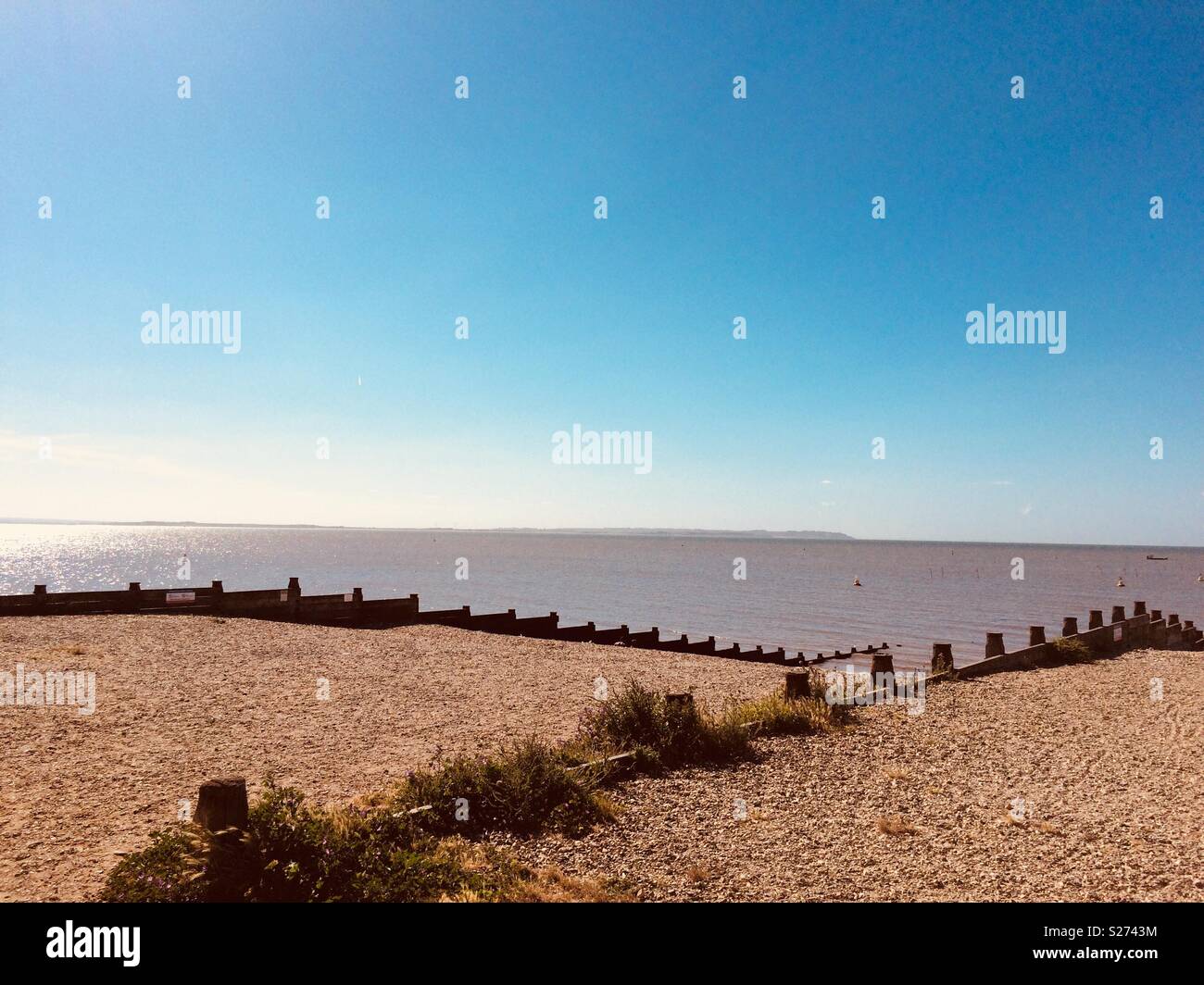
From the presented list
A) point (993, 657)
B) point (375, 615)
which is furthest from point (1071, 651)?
point (375, 615)

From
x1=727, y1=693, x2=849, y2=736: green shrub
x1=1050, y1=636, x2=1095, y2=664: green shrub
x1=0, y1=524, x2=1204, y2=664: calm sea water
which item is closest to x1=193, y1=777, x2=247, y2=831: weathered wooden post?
x1=727, y1=693, x2=849, y2=736: green shrub

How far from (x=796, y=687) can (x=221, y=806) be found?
9064 mm

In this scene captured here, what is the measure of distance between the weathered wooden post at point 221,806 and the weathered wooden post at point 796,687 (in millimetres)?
8795

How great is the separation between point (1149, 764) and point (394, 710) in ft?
39.2

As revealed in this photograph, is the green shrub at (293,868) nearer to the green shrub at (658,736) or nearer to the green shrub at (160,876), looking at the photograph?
the green shrub at (160,876)

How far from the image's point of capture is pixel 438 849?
6480 mm

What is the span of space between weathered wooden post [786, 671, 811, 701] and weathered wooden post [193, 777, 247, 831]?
879cm

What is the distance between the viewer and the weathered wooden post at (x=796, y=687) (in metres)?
11.9

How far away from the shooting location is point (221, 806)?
222 inches

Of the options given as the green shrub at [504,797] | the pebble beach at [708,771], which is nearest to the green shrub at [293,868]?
the pebble beach at [708,771]

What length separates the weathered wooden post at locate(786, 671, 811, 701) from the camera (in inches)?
469

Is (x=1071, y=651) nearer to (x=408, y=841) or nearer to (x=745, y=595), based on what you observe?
(x=408, y=841)

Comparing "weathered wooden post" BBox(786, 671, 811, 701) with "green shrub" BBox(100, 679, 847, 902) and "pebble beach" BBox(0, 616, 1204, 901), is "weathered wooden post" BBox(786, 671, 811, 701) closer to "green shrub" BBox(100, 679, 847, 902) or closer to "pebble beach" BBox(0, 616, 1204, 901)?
"pebble beach" BBox(0, 616, 1204, 901)

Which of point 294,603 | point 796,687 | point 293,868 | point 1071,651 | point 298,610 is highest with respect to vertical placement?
point 294,603
